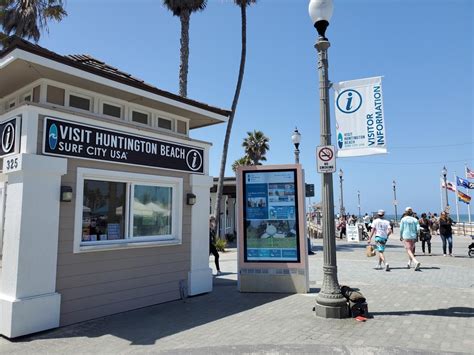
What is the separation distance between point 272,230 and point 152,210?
2731mm

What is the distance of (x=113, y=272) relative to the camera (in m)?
6.50

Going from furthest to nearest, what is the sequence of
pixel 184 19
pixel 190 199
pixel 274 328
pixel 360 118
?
1. pixel 184 19
2. pixel 190 199
3. pixel 360 118
4. pixel 274 328

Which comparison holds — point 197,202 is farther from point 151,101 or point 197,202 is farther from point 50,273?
point 50,273

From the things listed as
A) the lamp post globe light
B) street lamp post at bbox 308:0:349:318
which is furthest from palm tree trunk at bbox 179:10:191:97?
street lamp post at bbox 308:0:349:318

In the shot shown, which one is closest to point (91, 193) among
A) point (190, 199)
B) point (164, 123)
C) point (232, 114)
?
point (190, 199)

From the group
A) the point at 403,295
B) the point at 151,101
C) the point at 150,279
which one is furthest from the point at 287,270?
the point at 151,101

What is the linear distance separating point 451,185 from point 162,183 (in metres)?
33.4

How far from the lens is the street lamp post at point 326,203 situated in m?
5.99

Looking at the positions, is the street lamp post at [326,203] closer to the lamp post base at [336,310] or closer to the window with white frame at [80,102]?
the lamp post base at [336,310]

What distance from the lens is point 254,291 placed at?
822 centimetres

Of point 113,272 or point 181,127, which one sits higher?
point 181,127

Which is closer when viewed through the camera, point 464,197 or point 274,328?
point 274,328

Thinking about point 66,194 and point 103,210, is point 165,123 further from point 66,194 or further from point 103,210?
point 66,194

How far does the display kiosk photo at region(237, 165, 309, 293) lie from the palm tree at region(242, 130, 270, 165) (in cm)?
2718
